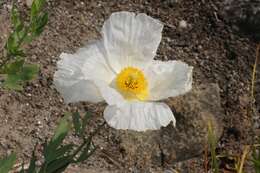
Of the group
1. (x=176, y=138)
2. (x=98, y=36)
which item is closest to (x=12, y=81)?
(x=176, y=138)

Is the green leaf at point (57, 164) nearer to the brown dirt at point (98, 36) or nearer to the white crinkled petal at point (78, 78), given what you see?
the white crinkled petal at point (78, 78)

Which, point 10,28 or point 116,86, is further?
point 10,28

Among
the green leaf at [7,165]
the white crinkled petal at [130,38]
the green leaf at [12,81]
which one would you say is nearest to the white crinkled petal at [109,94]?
the white crinkled petal at [130,38]

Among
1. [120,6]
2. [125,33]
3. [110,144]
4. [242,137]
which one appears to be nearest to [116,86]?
[125,33]

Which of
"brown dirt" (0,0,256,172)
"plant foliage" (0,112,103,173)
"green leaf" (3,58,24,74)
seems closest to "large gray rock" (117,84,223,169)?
"brown dirt" (0,0,256,172)

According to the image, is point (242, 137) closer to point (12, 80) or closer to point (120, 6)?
point (120, 6)

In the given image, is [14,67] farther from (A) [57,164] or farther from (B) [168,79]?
(B) [168,79]
